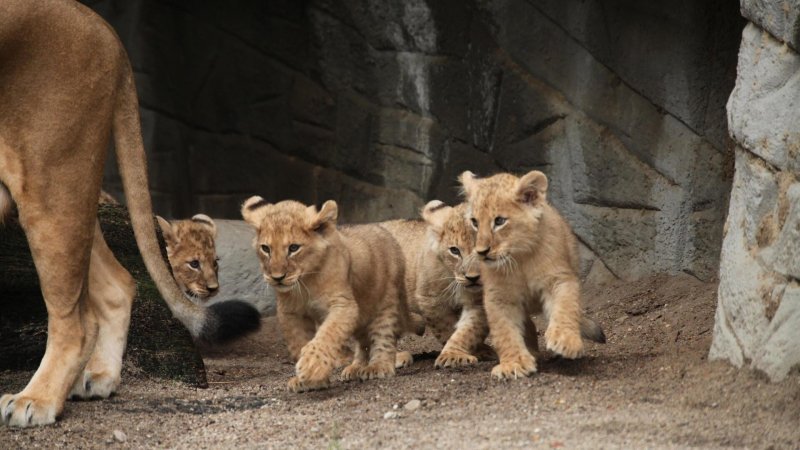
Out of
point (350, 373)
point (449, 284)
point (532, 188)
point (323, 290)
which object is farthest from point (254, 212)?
point (532, 188)

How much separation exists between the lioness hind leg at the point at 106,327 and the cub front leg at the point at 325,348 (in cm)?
84

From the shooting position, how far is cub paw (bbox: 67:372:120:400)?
19.2ft

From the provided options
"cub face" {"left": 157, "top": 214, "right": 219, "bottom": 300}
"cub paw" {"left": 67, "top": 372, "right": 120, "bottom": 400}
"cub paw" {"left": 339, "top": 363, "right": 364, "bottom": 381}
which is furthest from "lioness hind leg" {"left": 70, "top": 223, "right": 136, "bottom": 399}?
"cub face" {"left": 157, "top": 214, "right": 219, "bottom": 300}

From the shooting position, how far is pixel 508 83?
929 centimetres

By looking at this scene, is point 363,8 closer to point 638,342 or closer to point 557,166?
point 557,166

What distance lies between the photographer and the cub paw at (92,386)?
586 cm

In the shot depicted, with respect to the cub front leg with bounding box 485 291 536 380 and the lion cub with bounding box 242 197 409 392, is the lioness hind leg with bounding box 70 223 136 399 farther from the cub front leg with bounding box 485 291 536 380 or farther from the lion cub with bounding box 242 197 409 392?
the cub front leg with bounding box 485 291 536 380

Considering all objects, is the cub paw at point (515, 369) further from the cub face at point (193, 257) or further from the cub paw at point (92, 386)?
the cub face at point (193, 257)

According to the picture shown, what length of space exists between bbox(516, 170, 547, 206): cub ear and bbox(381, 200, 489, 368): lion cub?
0.39 m

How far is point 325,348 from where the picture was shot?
6086 mm

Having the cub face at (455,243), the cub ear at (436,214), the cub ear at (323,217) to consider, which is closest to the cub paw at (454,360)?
the cub face at (455,243)

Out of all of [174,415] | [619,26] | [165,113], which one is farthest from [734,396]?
[165,113]

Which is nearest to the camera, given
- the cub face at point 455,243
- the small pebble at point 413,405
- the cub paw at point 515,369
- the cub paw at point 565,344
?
the small pebble at point 413,405

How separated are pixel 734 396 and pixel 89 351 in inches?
109
